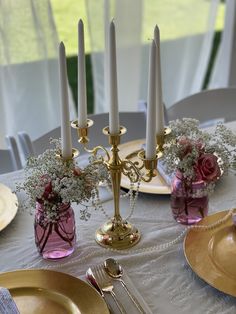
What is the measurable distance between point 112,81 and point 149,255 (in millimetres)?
351

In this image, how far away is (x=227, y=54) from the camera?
2.59 m

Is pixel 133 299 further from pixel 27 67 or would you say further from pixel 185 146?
pixel 27 67

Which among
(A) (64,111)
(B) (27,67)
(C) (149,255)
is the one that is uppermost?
(A) (64,111)

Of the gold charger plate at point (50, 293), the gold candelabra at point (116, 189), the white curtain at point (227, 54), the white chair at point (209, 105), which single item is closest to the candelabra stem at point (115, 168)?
the gold candelabra at point (116, 189)

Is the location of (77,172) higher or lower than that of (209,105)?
higher

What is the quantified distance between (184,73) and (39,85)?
81 cm

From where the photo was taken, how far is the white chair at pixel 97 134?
4.75 ft

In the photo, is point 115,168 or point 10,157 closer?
point 115,168

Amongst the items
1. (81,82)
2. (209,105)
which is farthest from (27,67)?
(81,82)

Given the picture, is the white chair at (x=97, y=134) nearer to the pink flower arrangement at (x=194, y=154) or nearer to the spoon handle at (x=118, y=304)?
the pink flower arrangement at (x=194, y=154)

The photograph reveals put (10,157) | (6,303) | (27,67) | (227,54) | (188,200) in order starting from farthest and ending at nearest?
1. (227,54)
2. (27,67)
3. (10,157)
4. (188,200)
5. (6,303)

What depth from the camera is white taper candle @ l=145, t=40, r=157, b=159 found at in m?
0.81

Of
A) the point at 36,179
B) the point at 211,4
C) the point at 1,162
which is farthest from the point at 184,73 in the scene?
the point at 36,179

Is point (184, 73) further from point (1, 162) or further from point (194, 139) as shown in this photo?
point (194, 139)
